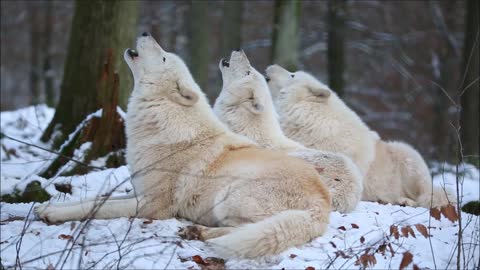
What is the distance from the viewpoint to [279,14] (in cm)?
1290

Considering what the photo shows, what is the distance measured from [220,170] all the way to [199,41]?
37.5ft

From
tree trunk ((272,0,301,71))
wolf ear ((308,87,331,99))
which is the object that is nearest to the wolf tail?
wolf ear ((308,87,331,99))

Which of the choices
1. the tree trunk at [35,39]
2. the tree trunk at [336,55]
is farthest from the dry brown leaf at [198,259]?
the tree trunk at [35,39]

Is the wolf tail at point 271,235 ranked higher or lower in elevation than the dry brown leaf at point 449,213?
lower

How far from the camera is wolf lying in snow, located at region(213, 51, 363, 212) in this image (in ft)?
20.1

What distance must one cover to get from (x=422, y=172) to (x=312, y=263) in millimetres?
3687

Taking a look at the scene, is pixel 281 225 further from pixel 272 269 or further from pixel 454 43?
pixel 454 43

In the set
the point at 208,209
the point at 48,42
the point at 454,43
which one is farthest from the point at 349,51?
the point at 208,209

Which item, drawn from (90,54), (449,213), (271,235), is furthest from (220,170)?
(90,54)

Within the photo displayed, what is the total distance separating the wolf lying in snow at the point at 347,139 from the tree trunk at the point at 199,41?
8402 millimetres

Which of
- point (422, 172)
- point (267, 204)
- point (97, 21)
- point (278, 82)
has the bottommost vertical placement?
point (422, 172)

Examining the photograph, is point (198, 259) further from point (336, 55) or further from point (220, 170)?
point (336, 55)

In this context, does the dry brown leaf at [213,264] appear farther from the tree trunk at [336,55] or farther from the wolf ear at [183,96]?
the tree trunk at [336,55]

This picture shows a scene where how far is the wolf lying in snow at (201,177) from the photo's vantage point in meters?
4.85
